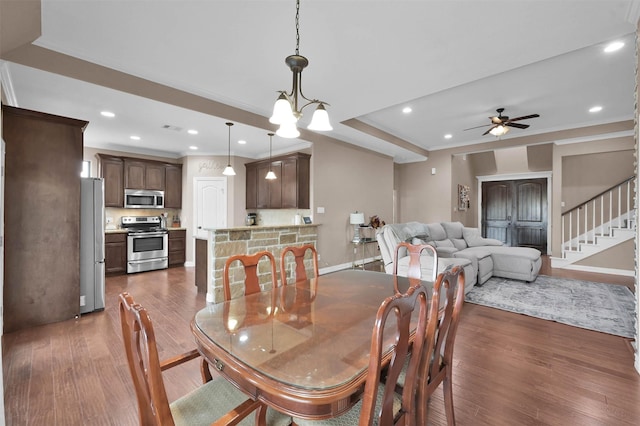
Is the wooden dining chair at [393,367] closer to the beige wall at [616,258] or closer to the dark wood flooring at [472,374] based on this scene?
the dark wood flooring at [472,374]

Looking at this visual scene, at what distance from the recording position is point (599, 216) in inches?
226

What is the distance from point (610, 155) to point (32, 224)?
965 cm

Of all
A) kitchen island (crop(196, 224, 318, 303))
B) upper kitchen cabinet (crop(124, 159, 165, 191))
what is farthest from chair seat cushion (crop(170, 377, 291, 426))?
upper kitchen cabinet (crop(124, 159, 165, 191))

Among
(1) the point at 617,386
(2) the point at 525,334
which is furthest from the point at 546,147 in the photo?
(1) the point at 617,386

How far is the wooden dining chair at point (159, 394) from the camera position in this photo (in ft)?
2.62

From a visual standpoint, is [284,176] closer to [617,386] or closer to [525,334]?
[525,334]

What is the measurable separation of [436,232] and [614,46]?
330 cm

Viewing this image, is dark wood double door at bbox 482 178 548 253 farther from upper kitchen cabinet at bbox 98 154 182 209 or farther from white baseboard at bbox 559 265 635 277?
upper kitchen cabinet at bbox 98 154 182 209

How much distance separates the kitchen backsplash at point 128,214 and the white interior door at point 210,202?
2.16ft

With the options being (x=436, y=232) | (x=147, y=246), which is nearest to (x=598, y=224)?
(x=436, y=232)

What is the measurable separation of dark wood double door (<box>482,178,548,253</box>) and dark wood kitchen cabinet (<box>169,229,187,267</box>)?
8974 millimetres

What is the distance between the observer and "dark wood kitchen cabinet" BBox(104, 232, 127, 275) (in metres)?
5.20

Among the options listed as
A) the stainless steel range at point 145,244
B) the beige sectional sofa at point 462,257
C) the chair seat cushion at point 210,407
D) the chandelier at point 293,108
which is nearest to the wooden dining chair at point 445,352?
the chair seat cushion at point 210,407

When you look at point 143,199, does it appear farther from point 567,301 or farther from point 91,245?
point 567,301
